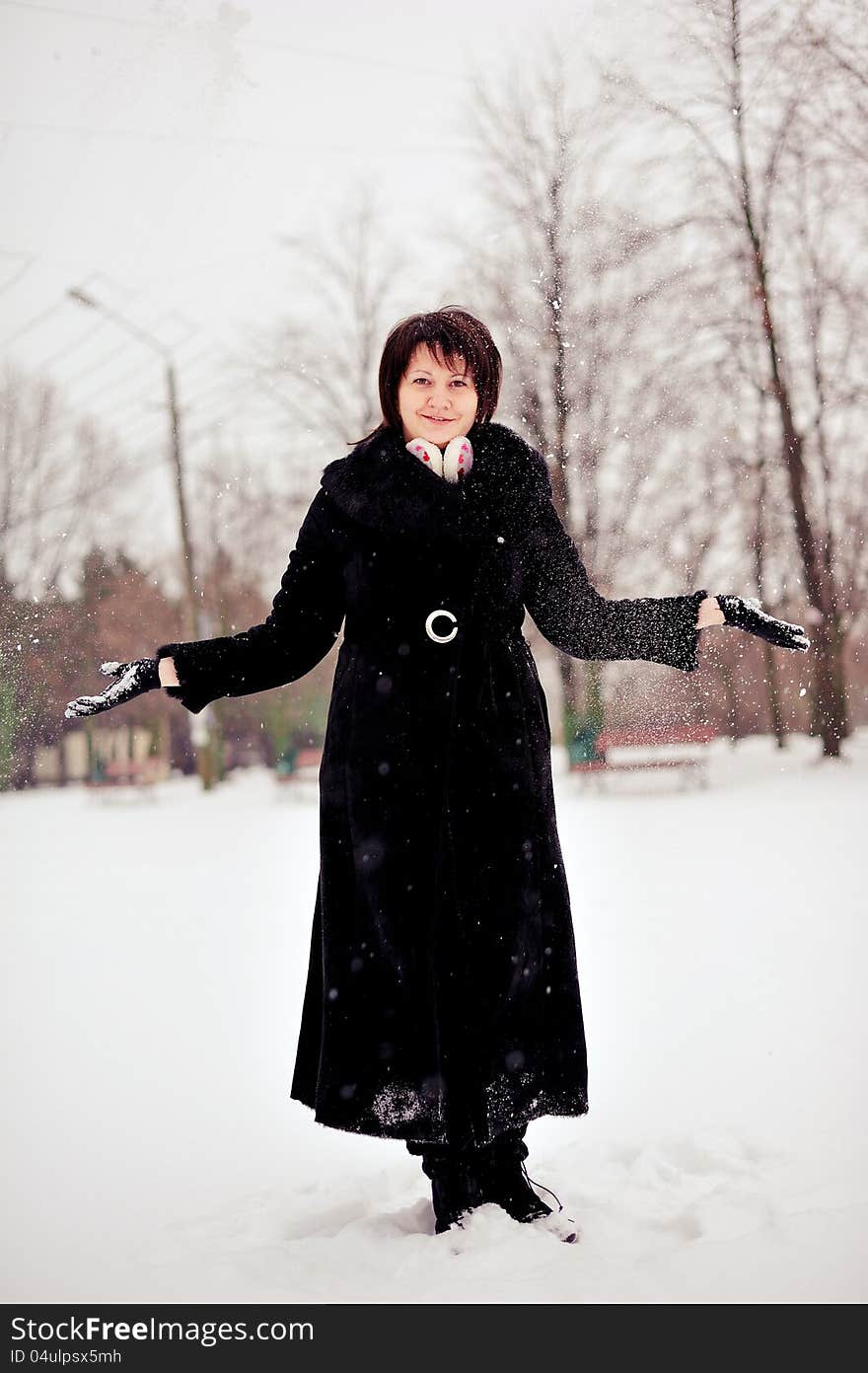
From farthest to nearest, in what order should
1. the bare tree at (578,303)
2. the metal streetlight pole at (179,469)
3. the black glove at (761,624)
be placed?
the metal streetlight pole at (179,469), the bare tree at (578,303), the black glove at (761,624)

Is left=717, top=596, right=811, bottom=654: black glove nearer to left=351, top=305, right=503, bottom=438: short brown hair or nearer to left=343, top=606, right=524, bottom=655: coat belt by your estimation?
left=343, top=606, right=524, bottom=655: coat belt

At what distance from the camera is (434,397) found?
160 cm

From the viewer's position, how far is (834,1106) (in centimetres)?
191

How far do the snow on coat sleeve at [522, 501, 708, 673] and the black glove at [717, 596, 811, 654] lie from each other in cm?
5

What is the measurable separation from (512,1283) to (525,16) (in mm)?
2546

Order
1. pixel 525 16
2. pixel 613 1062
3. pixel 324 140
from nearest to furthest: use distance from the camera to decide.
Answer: pixel 613 1062 < pixel 525 16 < pixel 324 140

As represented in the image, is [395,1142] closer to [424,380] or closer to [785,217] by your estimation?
[424,380]

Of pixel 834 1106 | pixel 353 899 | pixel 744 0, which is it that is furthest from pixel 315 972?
pixel 744 0

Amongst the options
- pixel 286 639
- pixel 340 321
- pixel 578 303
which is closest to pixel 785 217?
pixel 578 303

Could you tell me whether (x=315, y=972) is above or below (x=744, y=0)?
below

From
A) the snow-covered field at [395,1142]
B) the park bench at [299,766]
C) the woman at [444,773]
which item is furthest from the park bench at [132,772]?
the woman at [444,773]

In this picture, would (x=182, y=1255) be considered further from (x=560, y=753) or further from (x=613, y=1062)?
(x=560, y=753)

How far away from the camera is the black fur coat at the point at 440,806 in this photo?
59.1 inches

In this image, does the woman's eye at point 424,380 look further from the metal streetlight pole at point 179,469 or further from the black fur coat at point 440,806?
the metal streetlight pole at point 179,469
